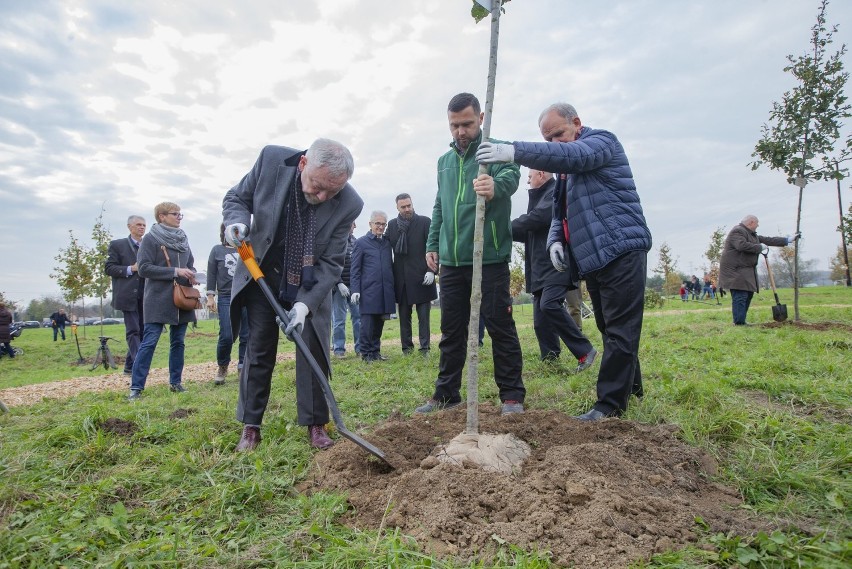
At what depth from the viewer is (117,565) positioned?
1.84 meters

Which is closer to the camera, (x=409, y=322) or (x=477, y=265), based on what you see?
(x=477, y=265)

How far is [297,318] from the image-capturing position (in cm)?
309

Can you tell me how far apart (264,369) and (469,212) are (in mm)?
1805

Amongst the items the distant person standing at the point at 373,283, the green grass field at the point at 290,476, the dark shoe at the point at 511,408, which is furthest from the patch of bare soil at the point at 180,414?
the distant person standing at the point at 373,283

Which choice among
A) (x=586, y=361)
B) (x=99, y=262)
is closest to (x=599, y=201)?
(x=586, y=361)

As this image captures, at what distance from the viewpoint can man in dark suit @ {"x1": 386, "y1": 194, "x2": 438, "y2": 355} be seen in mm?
7164

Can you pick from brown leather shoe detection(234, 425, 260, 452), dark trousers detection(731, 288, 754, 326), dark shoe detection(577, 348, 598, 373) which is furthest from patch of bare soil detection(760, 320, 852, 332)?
brown leather shoe detection(234, 425, 260, 452)

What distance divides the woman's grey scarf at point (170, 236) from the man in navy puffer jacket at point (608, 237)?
429 centimetres

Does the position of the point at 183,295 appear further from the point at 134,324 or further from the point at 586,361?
the point at 586,361

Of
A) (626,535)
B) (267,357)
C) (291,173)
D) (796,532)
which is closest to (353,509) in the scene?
(626,535)

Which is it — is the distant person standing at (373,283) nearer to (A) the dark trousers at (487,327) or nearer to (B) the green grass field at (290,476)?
(B) the green grass field at (290,476)

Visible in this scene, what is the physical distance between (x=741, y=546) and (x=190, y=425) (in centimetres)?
327

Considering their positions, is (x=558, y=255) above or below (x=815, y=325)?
above

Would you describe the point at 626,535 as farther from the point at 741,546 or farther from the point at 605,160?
the point at 605,160
